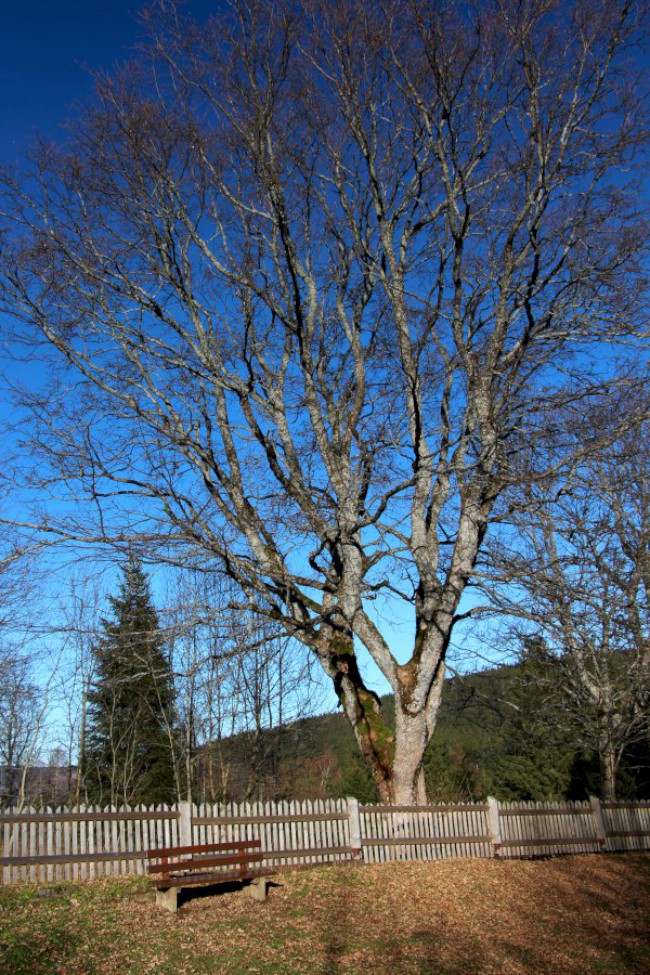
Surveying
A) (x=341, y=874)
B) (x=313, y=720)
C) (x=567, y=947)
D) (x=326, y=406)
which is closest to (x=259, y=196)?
(x=326, y=406)

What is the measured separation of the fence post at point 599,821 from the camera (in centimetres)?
1570

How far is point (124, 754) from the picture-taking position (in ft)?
99.9

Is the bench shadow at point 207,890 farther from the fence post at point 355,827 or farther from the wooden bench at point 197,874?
the fence post at point 355,827

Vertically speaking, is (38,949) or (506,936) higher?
(38,949)

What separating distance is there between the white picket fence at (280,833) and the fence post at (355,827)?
2 centimetres

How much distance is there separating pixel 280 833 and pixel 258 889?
2.12 m

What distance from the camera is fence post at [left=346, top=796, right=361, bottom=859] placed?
11.8m

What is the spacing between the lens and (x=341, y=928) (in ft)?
26.7

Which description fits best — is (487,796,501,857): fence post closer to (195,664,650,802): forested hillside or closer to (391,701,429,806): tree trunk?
(391,701,429,806): tree trunk

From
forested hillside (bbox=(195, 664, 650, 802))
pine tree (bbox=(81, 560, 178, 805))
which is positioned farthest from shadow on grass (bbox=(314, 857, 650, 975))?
pine tree (bbox=(81, 560, 178, 805))

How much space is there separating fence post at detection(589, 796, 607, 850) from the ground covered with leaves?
4.88m

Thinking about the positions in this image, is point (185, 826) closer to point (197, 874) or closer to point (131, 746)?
point (197, 874)

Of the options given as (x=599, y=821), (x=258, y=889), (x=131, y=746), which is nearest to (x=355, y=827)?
(x=258, y=889)

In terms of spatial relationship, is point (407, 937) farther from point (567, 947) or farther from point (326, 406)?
point (326, 406)
